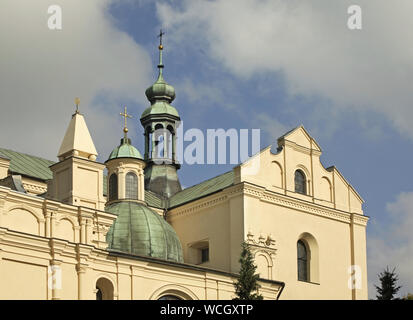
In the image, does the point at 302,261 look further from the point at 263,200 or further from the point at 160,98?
the point at 160,98

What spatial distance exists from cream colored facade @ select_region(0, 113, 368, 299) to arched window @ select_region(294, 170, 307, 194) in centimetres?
19

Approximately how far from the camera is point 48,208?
38.0 meters

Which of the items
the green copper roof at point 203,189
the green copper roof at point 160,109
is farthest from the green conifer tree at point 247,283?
the green copper roof at point 160,109

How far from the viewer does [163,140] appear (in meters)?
57.9

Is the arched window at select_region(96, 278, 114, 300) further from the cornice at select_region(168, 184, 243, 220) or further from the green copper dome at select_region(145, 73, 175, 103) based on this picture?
the green copper dome at select_region(145, 73, 175, 103)

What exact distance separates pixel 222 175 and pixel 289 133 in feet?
13.7

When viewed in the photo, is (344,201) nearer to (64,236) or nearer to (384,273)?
(384,273)

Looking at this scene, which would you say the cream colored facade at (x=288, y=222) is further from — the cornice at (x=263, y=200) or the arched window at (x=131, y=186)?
the arched window at (x=131, y=186)

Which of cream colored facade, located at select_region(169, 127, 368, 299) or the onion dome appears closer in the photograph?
cream colored facade, located at select_region(169, 127, 368, 299)

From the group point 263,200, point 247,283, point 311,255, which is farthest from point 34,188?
point 247,283

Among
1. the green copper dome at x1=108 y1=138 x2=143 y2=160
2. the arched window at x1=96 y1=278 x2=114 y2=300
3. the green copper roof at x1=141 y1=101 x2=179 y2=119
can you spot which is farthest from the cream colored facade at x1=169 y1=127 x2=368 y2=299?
the arched window at x1=96 y1=278 x2=114 y2=300

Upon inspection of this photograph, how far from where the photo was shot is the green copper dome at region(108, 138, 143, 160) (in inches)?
1930

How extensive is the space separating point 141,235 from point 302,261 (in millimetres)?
9958
